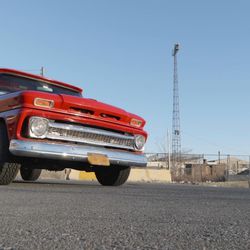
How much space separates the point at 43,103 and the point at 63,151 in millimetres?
684

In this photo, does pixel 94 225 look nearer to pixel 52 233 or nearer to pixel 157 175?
pixel 52 233

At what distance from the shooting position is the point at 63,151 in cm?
574

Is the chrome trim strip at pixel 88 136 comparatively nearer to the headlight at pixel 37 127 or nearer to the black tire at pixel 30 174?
the headlight at pixel 37 127

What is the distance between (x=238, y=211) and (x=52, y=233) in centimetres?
191

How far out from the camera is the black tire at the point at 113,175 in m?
7.23

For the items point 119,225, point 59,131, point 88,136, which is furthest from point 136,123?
point 119,225

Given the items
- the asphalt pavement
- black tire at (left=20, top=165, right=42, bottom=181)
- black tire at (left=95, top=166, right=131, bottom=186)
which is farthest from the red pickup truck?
black tire at (left=20, top=165, right=42, bottom=181)

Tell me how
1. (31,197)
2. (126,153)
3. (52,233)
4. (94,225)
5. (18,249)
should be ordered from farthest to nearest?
(126,153) < (31,197) < (94,225) < (52,233) < (18,249)

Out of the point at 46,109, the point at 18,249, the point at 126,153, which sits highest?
the point at 46,109

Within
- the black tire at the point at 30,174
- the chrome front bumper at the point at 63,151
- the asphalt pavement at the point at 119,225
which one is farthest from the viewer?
the black tire at the point at 30,174


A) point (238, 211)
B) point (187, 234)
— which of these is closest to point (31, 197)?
point (238, 211)

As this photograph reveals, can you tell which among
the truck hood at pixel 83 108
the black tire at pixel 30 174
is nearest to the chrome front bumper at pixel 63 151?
the truck hood at pixel 83 108

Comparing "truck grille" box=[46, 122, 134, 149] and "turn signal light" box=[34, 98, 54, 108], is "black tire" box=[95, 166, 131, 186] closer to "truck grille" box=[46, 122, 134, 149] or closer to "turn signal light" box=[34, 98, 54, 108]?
"truck grille" box=[46, 122, 134, 149]

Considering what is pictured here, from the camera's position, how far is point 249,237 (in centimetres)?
240
